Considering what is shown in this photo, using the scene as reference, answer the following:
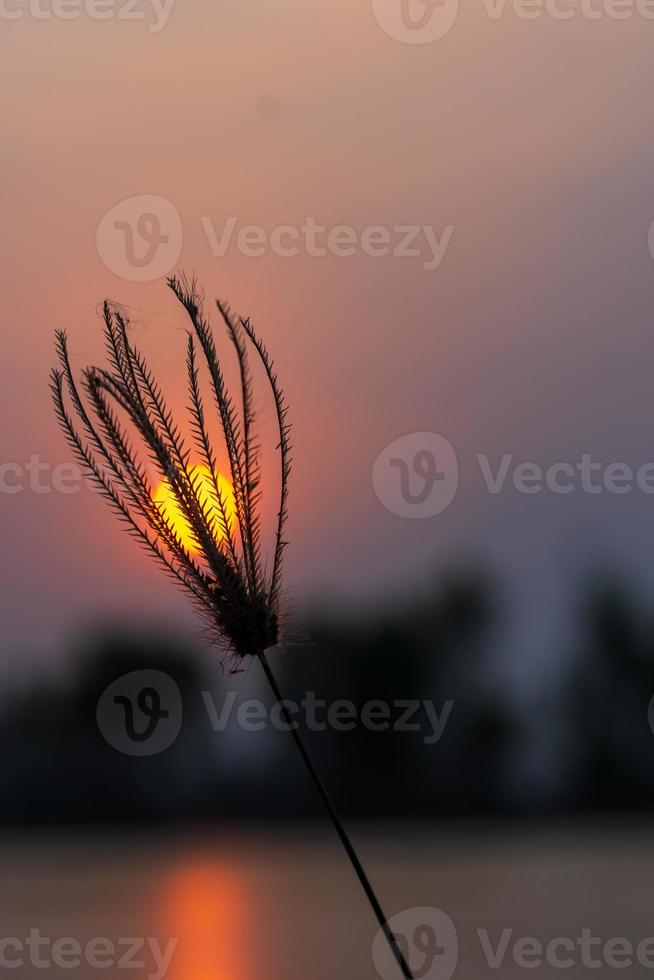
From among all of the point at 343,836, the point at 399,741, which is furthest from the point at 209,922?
the point at 399,741

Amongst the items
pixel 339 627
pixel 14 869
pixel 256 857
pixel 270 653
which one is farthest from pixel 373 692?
pixel 270 653

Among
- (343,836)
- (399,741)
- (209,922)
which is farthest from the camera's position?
(399,741)

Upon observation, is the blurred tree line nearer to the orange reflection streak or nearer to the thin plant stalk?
the orange reflection streak

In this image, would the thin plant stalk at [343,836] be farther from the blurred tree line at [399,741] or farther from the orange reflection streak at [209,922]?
the blurred tree line at [399,741]

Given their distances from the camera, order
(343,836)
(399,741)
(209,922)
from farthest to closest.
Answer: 1. (399,741)
2. (209,922)
3. (343,836)

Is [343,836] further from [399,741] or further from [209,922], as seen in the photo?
[399,741]

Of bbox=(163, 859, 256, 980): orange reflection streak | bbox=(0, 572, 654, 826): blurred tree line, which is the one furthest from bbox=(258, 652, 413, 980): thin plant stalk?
bbox=(0, 572, 654, 826): blurred tree line
